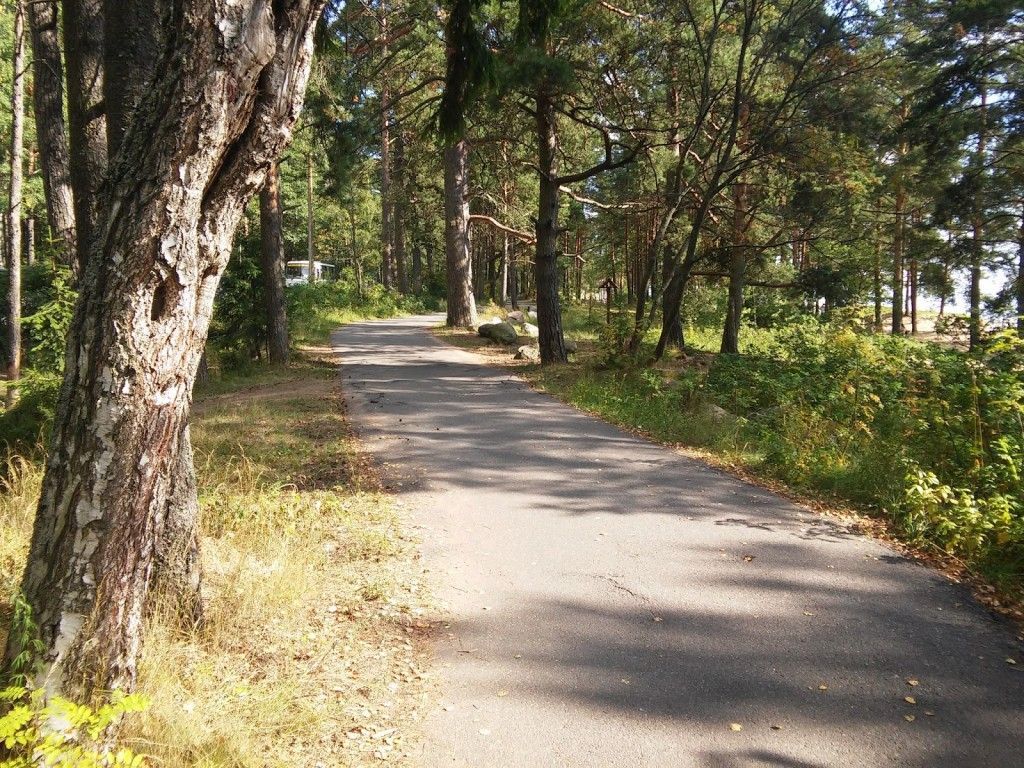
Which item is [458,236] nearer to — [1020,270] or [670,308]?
[670,308]

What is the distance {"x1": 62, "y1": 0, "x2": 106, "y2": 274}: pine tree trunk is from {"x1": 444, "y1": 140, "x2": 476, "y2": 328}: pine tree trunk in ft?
45.9

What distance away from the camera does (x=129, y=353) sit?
291 cm

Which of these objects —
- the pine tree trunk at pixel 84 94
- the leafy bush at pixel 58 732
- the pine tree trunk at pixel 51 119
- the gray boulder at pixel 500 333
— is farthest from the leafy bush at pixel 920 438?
the pine tree trunk at pixel 51 119

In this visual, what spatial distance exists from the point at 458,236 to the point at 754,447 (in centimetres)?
1626

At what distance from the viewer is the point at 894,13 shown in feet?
45.0

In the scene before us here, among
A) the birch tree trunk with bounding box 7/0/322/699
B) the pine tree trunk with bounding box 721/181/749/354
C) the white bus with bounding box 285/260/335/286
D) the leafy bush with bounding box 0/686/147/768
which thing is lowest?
the leafy bush with bounding box 0/686/147/768

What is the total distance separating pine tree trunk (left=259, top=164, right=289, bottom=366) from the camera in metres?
15.5

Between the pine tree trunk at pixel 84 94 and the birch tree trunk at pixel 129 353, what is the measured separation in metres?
5.29

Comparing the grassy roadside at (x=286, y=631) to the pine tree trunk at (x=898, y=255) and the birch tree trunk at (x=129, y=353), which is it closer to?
the birch tree trunk at (x=129, y=353)

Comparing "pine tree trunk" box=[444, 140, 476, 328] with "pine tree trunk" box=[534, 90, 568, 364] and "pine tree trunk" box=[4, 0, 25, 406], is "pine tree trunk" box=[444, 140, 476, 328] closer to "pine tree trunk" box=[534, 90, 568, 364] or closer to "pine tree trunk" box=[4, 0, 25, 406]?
"pine tree trunk" box=[534, 90, 568, 364]

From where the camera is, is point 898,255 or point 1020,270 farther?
point 898,255

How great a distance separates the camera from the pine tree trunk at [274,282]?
15523mm

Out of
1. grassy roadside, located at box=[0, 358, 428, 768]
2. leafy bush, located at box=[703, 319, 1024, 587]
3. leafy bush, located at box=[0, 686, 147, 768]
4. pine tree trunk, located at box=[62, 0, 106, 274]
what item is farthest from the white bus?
leafy bush, located at box=[0, 686, 147, 768]

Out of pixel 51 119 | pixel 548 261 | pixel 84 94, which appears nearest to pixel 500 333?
pixel 548 261
